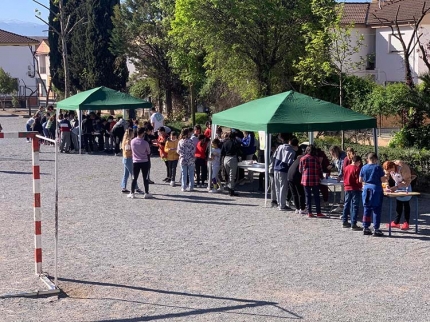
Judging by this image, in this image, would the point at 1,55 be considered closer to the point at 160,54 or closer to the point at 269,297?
the point at 160,54

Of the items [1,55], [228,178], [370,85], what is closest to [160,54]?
[370,85]

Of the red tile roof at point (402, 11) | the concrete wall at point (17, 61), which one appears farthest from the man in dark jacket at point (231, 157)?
the concrete wall at point (17, 61)

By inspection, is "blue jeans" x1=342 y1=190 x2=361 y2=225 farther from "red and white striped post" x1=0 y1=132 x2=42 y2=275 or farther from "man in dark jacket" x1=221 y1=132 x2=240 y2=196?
"red and white striped post" x1=0 y1=132 x2=42 y2=275

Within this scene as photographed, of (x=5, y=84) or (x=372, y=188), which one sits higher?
(x=5, y=84)

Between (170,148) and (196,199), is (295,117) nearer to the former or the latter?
(196,199)

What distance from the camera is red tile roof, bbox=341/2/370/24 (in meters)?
45.9

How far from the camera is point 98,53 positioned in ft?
147

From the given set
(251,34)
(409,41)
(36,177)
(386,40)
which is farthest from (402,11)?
(36,177)

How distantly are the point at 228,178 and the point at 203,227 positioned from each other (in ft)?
13.6

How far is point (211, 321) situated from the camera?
28.3ft

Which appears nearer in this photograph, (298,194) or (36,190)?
(36,190)

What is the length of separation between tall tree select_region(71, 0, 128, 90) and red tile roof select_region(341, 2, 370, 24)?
14.1 m

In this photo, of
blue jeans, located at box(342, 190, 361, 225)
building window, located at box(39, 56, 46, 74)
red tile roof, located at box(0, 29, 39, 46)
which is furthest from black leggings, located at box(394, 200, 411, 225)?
building window, located at box(39, 56, 46, 74)

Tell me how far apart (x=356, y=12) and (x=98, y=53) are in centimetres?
1670
